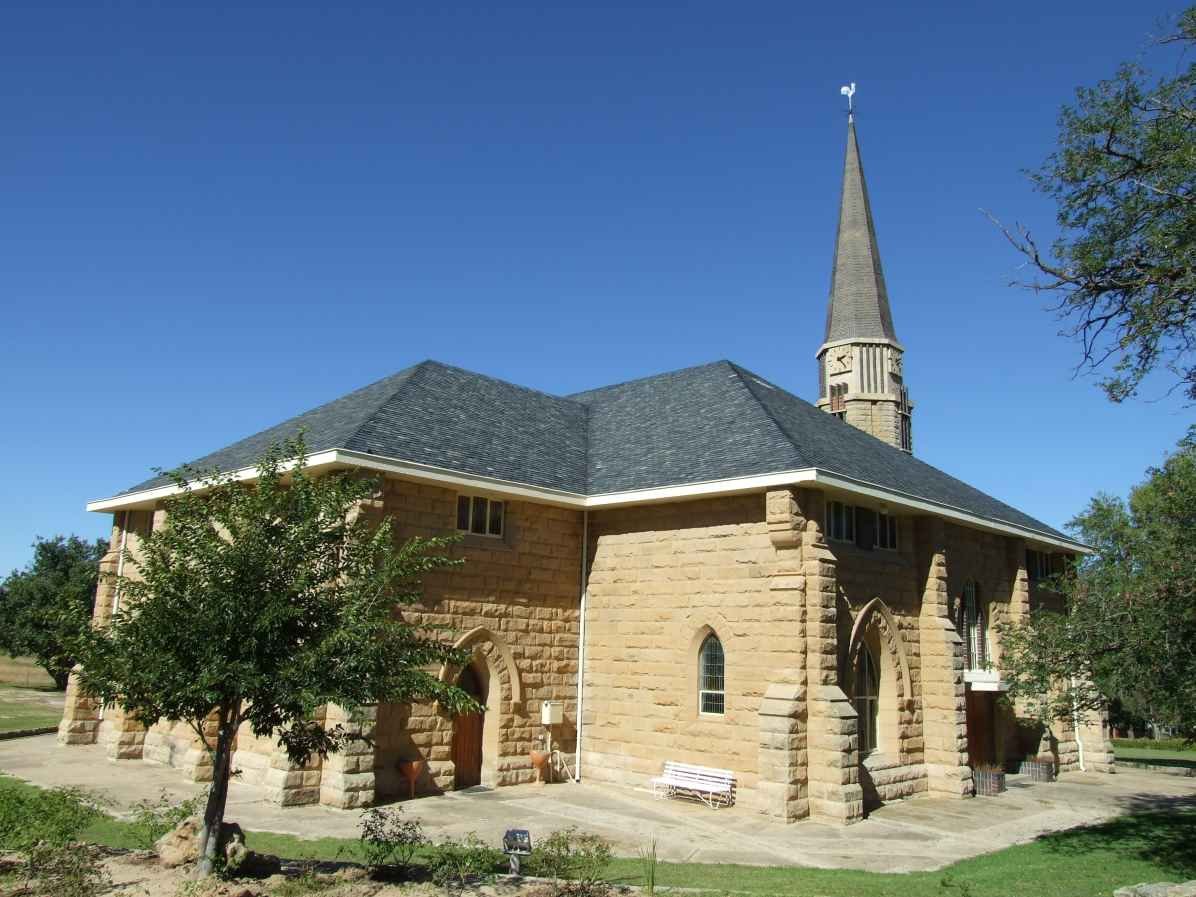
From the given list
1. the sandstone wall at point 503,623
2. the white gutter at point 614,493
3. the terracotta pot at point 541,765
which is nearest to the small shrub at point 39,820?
the white gutter at point 614,493

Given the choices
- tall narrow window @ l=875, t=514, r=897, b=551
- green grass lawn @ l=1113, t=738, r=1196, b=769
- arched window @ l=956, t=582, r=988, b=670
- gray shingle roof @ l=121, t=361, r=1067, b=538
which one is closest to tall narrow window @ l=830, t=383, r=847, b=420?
gray shingle roof @ l=121, t=361, r=1067, b=538

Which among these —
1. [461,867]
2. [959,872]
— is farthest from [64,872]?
[959,872]

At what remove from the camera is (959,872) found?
37.6 feet

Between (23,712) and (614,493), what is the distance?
23.8 meters

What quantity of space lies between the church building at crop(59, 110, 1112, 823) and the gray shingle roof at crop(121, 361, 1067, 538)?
0.08 meters

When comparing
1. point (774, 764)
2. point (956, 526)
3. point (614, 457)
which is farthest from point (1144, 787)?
point (614, 457)

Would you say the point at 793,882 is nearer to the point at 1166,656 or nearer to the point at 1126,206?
the point at 1166,656

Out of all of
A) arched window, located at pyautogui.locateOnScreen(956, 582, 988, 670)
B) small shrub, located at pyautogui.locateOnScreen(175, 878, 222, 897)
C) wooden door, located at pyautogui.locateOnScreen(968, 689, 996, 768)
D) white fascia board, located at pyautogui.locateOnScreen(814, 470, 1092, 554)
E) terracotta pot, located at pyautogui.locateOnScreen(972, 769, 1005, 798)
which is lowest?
terracotta pot, located at pyautogui.locateOnScreen(972, 769, 1005, 798)

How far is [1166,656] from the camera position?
36.3 ft

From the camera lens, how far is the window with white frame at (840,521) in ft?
55.8

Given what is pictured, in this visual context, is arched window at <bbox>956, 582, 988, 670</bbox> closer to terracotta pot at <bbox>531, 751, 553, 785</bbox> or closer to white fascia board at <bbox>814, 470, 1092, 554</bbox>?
white fascia board at <bbox>814, 470, 1092, 554</bbox>

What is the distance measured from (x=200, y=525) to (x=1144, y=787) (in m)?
21.5

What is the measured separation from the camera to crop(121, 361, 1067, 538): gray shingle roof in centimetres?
1666

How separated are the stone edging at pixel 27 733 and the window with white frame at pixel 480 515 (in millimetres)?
14159
